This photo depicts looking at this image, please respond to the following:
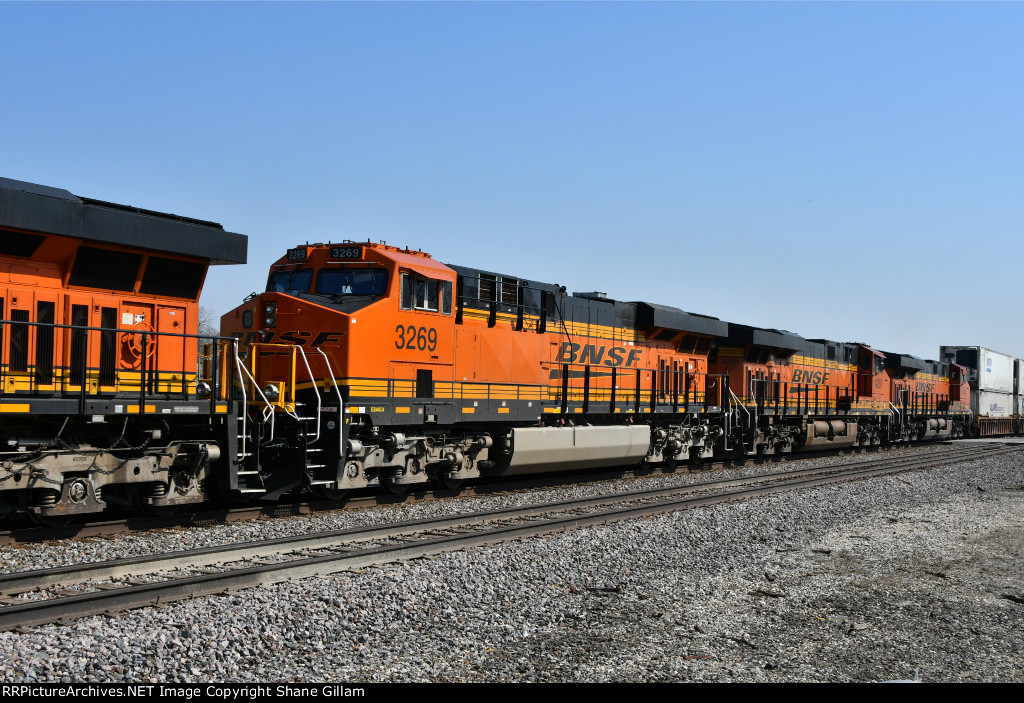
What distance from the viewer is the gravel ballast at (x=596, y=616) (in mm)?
5305

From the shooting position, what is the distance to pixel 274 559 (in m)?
8.17

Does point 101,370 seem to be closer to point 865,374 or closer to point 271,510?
point 271,510

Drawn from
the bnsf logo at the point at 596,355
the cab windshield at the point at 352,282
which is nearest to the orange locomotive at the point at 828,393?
the bnsf logo at the point at 596,355

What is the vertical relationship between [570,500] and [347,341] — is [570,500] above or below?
below

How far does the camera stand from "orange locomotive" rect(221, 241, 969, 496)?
11.3 m

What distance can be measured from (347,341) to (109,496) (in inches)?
136

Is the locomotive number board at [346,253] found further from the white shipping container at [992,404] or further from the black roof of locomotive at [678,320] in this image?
the white shipping container at [992,404]

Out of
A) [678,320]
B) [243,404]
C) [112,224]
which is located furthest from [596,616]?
[678,320]

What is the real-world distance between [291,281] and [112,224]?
11.4 feet

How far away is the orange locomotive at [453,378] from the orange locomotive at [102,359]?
0.89 metres

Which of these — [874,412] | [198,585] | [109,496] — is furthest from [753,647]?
[874,412]

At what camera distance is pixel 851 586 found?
783cm

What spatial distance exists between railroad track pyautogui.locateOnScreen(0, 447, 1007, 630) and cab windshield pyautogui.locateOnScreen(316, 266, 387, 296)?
3492 mm

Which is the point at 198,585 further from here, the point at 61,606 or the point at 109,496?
the point at 109,496
